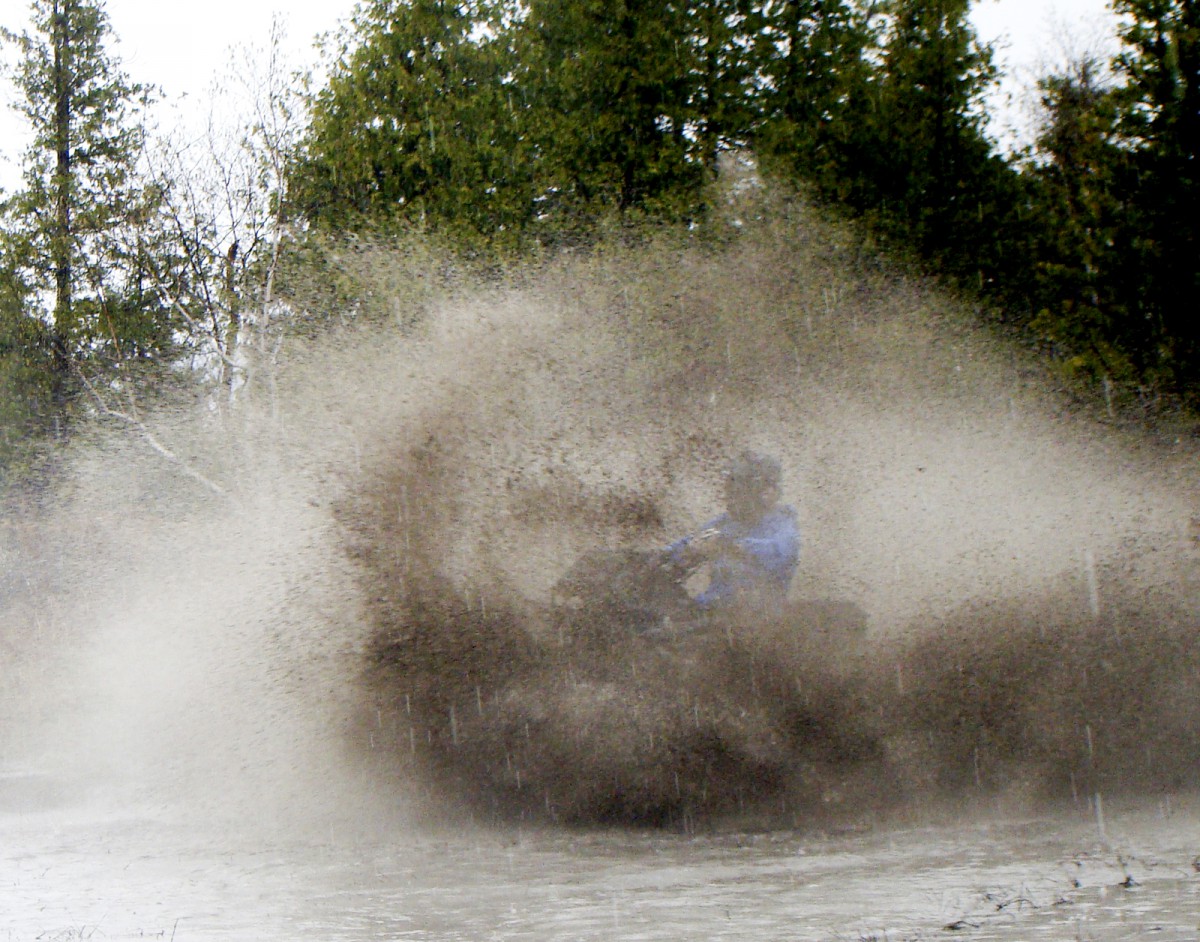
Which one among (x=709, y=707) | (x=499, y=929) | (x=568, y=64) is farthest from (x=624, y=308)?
(x=568, y=64)

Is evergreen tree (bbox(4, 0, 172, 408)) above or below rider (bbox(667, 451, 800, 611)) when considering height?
above

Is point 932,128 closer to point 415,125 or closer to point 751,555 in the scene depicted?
point 415,125

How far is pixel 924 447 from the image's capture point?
34.1 feet

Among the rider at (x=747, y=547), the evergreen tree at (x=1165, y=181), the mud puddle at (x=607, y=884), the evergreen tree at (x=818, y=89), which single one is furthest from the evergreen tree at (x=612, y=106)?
the mud puddle at (x=607, y=884)

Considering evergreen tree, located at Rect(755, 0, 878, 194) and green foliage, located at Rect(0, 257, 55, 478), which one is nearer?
evergreen tree, located at Rect(755, 0, 878, 194)

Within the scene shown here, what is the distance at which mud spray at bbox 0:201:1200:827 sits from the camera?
8289 millimetres

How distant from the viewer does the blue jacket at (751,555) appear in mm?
8414

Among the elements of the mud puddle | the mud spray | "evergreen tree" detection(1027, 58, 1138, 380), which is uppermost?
"evergreen tree" detection(1027, 58, 1138, 380)

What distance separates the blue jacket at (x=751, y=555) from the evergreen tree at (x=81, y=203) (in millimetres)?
14575

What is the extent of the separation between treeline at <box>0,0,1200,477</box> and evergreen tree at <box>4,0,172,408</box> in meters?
0.10

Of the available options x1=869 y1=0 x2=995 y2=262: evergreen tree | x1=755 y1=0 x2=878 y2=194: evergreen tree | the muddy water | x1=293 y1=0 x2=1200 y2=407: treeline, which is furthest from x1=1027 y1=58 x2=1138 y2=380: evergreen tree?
the muddy water

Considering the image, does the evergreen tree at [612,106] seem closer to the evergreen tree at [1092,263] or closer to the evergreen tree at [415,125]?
the evergreen tree at [415,125]

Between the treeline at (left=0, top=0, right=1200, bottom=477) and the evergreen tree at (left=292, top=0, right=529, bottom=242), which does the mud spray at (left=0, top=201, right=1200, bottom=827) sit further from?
the evergreen tree at (left=292, top=0, right=529, bottom=242)

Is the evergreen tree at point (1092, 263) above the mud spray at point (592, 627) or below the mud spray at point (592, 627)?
above
